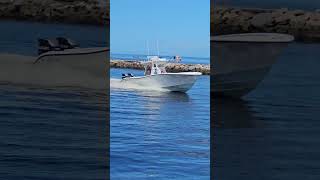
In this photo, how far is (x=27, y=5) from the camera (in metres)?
4.09

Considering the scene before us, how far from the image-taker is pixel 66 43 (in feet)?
13.3

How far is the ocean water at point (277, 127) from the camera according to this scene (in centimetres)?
398

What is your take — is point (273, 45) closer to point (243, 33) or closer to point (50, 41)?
point (243, 33)

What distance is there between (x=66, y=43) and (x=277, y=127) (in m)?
1.76

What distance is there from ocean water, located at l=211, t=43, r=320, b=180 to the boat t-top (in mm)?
5296

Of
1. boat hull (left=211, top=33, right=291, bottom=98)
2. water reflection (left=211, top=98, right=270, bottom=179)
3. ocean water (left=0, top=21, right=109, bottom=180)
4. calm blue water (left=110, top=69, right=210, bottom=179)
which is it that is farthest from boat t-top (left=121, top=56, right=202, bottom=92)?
ocean water (left=0, top=21, right=109, bottom=180)

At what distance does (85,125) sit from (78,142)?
0.14 meters

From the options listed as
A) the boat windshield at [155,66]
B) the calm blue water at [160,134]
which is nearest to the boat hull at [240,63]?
the calm blue water at [160,134]

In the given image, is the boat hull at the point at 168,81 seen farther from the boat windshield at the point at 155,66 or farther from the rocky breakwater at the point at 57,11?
the rocky breakwater at the point at 57,11

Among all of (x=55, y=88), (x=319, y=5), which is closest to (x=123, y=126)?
(x=55, y=88)

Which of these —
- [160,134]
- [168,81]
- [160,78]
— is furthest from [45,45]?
[160,78]

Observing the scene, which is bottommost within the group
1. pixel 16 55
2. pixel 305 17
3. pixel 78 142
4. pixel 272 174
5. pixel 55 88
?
pixel 272 174

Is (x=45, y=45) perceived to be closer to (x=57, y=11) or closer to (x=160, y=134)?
(x=57, y=11)

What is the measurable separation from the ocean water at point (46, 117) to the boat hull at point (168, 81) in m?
5.27
